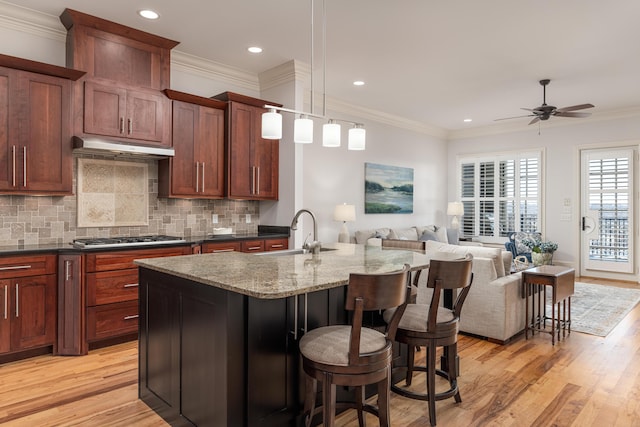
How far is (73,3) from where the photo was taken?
3.41 m

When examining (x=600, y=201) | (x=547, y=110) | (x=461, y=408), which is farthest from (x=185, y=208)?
(x=600, y=201)

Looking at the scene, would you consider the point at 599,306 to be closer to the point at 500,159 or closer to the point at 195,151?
the point at 500,159

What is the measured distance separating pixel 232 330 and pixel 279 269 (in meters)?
0.45

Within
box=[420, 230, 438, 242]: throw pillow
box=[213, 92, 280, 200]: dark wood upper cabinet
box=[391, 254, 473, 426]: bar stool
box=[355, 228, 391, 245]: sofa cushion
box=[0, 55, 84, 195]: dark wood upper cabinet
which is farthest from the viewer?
box=[420, 230, 438, 242]: throw pillow

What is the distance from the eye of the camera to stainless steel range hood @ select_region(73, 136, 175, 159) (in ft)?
11.7

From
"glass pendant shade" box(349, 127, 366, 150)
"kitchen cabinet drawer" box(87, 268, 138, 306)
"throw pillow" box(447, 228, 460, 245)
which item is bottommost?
"kitchen cabinet drawer" box(87, 268, 138, 306)

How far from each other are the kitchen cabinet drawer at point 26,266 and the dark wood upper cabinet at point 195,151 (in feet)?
4.22

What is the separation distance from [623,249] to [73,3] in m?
8.37

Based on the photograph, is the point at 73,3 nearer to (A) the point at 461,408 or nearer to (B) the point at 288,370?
(B) the point at 288,370

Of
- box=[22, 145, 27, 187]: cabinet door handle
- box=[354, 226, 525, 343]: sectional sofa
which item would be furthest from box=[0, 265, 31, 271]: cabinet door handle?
box=[354, 226, 525, 343]: sectional sofa

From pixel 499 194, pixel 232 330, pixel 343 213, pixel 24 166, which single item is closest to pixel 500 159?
pixel 499 194

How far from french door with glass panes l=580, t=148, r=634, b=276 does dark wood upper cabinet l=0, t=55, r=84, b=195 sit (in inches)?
309

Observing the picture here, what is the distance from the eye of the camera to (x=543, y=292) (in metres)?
4.41

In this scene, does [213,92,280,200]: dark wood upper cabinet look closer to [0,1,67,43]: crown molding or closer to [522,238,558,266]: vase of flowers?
[0,1,67,43]: crown molding
